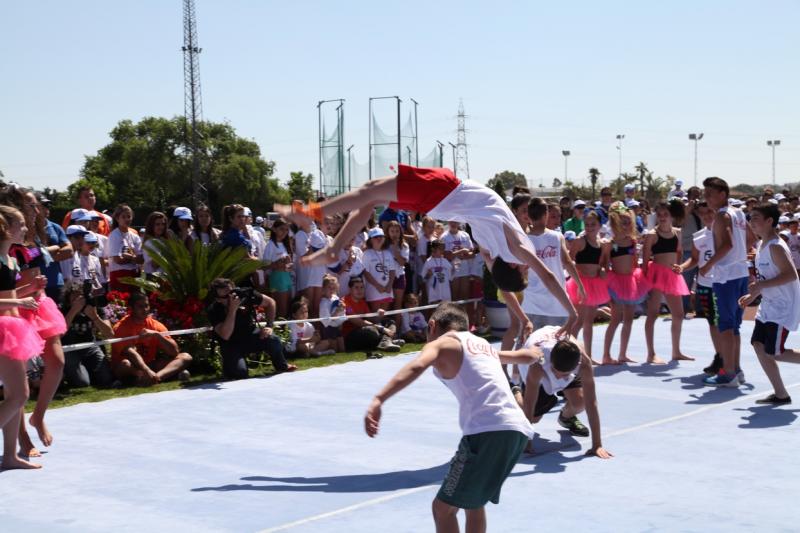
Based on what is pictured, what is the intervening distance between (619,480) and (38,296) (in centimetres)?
435

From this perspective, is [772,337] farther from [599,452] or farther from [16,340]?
[16,340]

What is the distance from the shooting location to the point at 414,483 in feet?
20.1

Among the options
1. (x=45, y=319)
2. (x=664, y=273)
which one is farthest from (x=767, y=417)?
(x=45, y=319)

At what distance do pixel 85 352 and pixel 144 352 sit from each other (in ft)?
2.09

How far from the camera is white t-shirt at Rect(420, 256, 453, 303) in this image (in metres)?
13.2

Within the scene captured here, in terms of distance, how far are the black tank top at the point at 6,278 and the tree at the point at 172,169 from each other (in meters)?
64.1

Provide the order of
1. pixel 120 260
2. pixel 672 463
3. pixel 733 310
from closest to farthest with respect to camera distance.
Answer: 1. pixel 672 463
2. pixel 733 310
3. pixel 120 260

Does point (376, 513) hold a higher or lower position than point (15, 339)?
lower

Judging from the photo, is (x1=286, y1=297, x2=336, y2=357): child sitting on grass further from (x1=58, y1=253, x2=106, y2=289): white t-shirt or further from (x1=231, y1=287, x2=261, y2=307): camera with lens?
(x1=58, y1=253, x2=106, y2=289): white t-shirt

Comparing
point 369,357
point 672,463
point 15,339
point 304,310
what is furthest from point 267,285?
point 672,463

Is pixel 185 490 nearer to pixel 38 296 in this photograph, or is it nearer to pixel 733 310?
pixel 38 296

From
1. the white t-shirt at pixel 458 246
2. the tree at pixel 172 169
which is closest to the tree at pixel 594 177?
the tree at pixel 172 169

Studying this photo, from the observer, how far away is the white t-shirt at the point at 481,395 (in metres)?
4.25

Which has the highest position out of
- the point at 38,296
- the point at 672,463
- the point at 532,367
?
the point at 38,296
